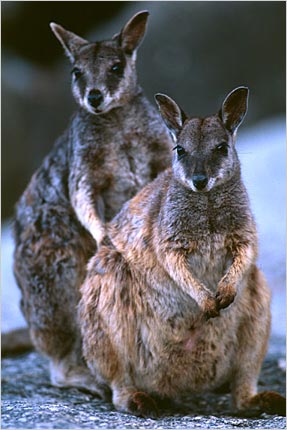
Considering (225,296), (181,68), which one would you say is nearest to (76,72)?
(225,296)

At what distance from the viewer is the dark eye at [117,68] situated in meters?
6.98

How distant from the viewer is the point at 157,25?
15.3 metres

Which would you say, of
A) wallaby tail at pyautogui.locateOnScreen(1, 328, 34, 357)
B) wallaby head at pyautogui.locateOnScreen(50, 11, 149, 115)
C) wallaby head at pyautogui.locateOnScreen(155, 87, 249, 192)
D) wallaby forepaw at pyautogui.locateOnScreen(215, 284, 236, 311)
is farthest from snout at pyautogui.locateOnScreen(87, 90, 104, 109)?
wallaby tail at pyautogui.locateOnScreen(1, 328, 34, 357)

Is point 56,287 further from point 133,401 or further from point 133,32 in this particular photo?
point 133,32

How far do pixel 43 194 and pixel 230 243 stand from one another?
2092 mm

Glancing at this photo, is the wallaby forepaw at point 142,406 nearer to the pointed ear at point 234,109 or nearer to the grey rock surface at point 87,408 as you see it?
the grey rock surface at point 87,408

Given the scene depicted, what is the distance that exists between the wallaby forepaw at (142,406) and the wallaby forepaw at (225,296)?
78 centimetres

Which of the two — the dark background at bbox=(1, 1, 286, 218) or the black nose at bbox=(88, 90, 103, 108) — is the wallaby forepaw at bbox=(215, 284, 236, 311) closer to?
the black nose at bbox=(88, 90, 103, 108)

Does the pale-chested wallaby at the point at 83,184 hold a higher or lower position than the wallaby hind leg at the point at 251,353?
higher

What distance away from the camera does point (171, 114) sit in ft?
19.5

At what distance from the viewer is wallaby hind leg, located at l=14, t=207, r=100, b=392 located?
7168 mm

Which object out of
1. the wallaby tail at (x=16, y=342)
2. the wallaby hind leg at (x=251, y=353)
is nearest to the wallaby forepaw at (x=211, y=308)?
the wallaby hind leg at (x=251, y=353)

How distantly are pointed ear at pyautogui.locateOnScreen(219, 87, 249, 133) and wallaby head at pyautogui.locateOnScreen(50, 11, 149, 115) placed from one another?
1.21 metres

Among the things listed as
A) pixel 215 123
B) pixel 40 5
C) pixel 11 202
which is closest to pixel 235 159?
pixel 215 123
